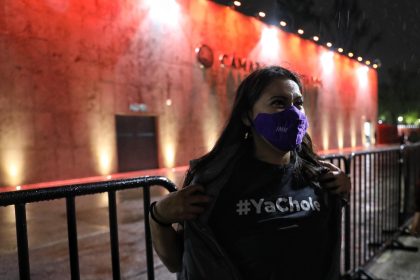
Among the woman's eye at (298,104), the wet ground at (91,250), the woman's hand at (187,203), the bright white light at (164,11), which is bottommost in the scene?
the wet ground at (91,250)

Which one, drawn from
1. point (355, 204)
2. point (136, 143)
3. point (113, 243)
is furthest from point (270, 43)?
point (113, 243)

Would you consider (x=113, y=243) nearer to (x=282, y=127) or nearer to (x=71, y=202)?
(x=71, y=202)

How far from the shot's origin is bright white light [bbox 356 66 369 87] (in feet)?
104

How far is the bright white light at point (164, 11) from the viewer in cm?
1416

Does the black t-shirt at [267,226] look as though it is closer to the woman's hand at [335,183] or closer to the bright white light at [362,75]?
the woman's hand at [335,183]

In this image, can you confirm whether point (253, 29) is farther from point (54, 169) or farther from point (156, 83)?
point (54, 169)

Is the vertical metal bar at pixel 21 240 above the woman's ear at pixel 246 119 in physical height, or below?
below

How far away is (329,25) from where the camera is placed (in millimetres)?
40406

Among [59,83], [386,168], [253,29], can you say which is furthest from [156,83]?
[386,168]

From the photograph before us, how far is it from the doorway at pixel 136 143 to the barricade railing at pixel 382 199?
380 inches

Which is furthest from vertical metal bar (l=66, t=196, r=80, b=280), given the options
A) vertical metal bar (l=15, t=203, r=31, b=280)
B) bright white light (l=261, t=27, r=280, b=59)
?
bright white light (l=261, t=27, r=280, b=59)

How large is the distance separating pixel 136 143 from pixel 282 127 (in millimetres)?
12729

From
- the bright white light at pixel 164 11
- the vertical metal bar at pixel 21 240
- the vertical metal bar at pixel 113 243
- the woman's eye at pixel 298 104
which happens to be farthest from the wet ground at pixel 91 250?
the bright white light at pixel 164 11

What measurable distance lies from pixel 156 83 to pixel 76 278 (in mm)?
12823
